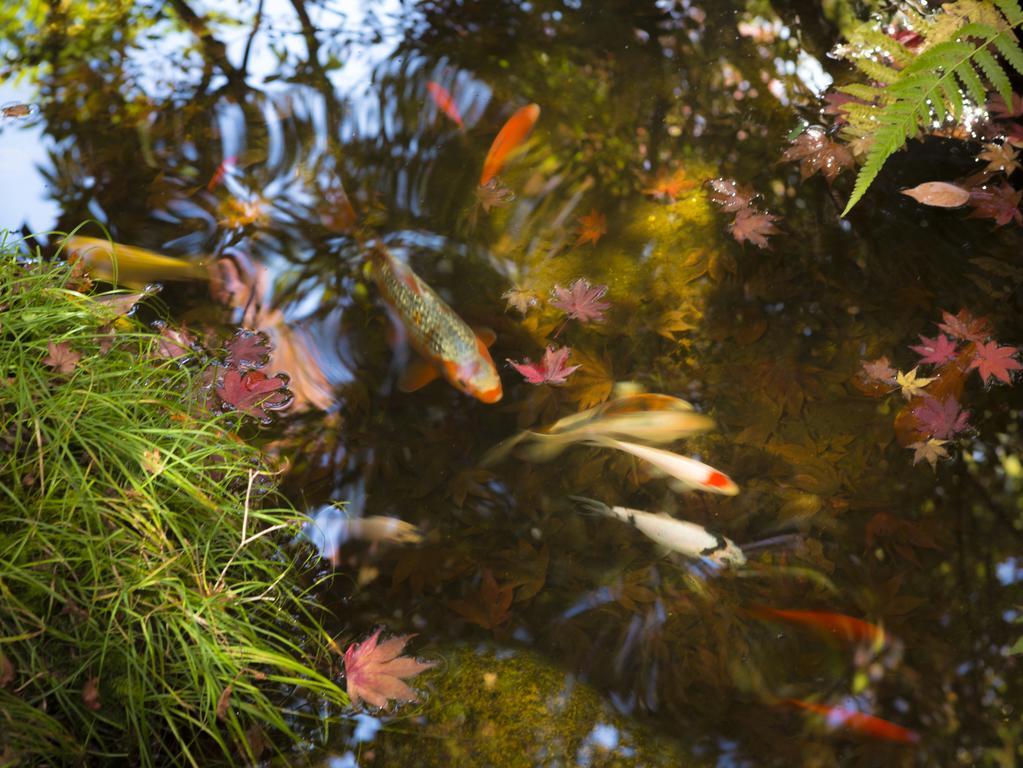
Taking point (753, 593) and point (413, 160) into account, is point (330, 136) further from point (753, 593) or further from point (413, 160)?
point (753, 593)

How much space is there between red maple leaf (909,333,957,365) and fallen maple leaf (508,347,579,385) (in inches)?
38.0

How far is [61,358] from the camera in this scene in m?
1.74

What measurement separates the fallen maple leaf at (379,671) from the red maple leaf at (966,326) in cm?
169

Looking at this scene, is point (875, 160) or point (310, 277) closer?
point (875, 160)

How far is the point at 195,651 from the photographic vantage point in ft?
5.28

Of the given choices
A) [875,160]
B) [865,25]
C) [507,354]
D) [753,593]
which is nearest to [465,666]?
[753,593]

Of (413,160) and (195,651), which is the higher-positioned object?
(413,160)

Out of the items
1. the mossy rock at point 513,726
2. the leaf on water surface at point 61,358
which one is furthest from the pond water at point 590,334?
the leaf on water surface at point 61,358

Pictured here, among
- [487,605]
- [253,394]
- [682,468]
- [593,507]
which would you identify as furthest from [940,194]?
[253,394]

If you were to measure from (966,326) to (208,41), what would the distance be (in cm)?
303

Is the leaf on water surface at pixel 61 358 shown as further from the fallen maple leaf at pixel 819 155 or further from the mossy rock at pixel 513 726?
the fallen maple leaf at pixel 819 155

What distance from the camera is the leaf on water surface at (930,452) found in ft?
6.69

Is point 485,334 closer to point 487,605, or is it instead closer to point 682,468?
point 682,468

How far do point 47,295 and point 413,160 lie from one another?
4.30 feet
